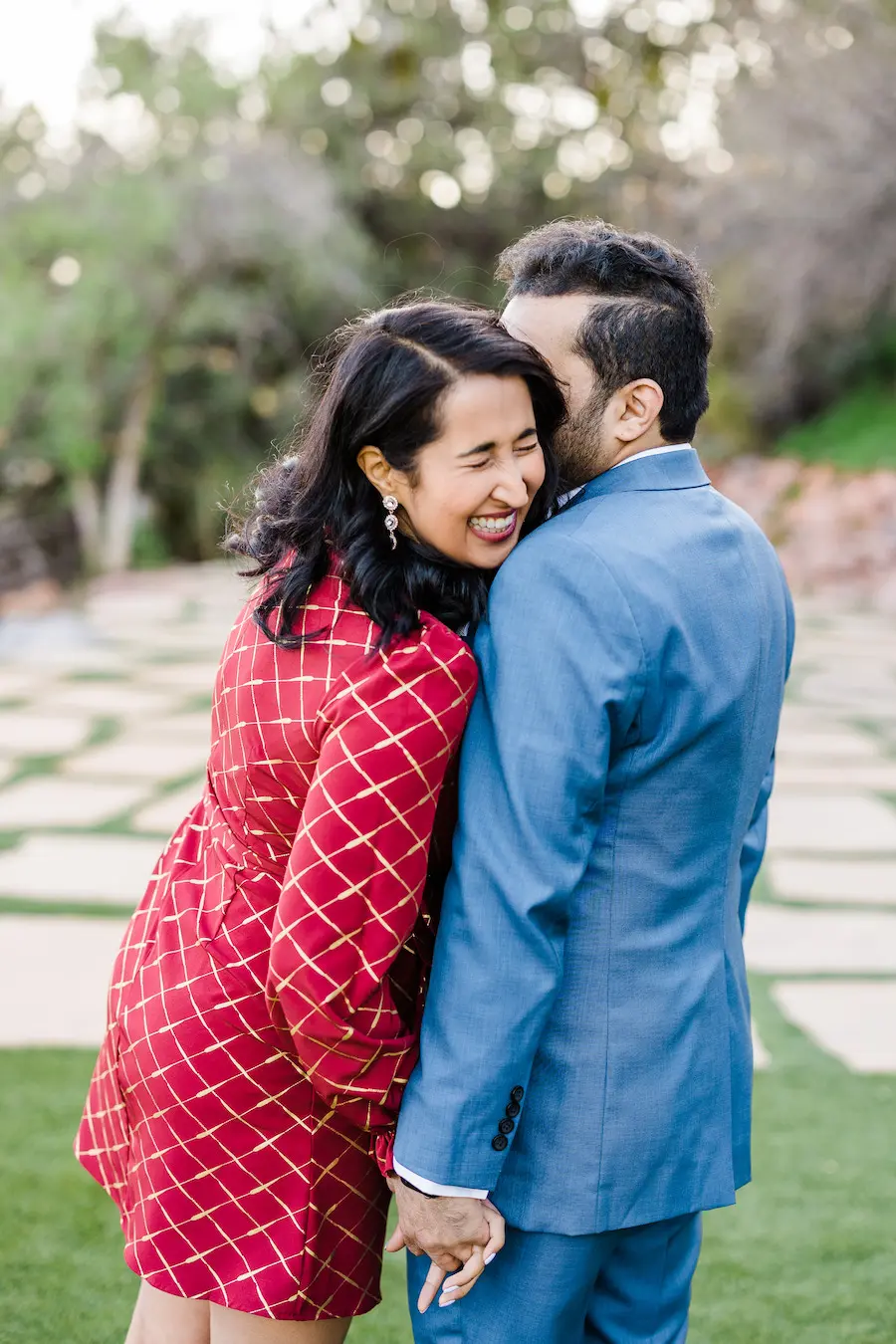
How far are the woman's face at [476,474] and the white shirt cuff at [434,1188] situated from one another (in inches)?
24.3

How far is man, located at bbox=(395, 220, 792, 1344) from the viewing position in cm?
123

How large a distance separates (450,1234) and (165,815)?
3108mm

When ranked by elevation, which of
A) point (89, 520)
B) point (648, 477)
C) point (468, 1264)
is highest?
point (648, 477)

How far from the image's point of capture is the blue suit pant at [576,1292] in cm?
133

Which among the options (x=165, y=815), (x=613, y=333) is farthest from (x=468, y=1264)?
(x=165, y=815)

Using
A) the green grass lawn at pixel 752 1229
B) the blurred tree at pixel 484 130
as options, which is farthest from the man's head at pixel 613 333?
the blurred tree at pixel 484 130

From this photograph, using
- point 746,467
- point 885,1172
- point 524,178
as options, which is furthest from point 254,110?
point 885,1172

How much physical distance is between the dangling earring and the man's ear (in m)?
0.26

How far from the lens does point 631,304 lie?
1348 millimetres

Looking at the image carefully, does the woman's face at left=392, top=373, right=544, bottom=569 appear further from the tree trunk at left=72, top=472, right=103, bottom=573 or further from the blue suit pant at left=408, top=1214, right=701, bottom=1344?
the tree trunk at left=72, top=472, right=103, bottom=573

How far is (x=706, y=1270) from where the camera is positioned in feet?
7.06

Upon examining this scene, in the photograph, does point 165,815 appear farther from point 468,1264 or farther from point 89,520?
point 89,520

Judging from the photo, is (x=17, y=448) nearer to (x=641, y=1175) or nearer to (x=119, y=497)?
(x=119, y=497)

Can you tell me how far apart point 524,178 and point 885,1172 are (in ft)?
49.5
